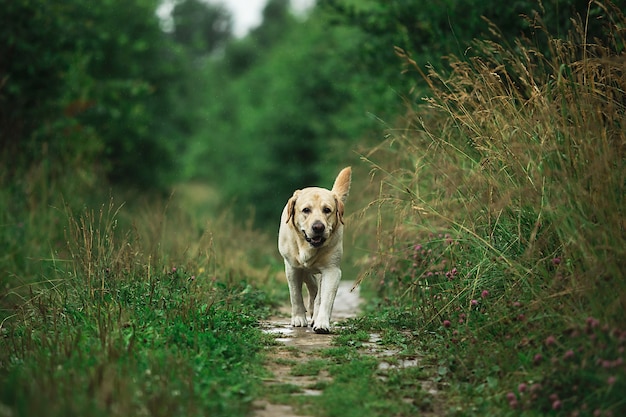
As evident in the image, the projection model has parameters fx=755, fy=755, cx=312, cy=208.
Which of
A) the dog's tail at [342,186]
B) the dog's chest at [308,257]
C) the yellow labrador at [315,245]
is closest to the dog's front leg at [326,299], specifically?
the yellow labrador at [315,245]

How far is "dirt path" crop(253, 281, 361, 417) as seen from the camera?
4223 millimetres

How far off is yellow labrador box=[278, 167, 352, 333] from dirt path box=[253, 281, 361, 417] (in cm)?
20

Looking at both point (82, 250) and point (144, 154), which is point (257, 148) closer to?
point (144, 154)

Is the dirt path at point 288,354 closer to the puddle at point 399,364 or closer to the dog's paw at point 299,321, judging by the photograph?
the dog's paw at point 299,321

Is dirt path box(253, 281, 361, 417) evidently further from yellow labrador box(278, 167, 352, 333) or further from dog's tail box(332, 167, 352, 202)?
dog's tail box(332, 167, 352, 202)

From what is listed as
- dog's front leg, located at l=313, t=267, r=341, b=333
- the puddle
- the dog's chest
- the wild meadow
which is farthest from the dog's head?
the puddle

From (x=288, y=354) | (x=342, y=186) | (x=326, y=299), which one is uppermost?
(x=342, y=186)

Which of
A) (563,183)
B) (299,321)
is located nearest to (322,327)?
(299,321)

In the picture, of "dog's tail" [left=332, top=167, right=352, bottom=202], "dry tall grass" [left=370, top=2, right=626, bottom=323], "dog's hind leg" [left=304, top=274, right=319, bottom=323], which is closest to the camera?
"dry tall grass" [left=370, top=2, right=626, bottom=323]

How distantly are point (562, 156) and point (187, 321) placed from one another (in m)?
2.93

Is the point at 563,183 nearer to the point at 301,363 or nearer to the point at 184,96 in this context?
the point at 301,363

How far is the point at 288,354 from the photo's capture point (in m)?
5.58

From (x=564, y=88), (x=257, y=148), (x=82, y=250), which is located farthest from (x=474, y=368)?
(x=257, y=148)

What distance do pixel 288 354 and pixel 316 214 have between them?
4.84 feet
